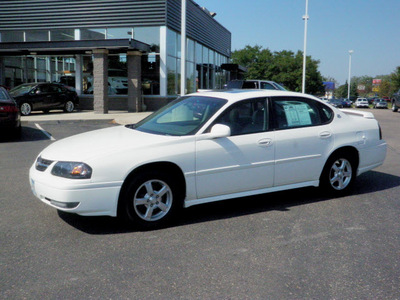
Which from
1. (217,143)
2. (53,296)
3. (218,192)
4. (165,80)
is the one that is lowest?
(53,296)

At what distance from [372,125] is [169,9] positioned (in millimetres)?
19000

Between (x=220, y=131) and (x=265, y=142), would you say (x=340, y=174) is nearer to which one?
(x=265, y=142)

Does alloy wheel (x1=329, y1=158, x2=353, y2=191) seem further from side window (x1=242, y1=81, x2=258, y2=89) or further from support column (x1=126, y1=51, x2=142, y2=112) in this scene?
support column (x1=126, y1=51, x2=142, y2=112)

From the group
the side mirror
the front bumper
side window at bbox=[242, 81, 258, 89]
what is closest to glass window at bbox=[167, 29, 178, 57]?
side window at bbox=[242, 81, 258, 89]

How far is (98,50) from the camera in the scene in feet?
71.3

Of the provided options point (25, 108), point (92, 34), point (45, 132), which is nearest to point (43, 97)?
point (25, 108)

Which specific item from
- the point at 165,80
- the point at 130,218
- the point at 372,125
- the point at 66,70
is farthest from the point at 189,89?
the point at 130,218

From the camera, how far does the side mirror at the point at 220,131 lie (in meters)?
4.91

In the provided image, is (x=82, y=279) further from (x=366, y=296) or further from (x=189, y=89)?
(x=189, y=89)

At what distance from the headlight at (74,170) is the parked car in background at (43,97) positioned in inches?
645

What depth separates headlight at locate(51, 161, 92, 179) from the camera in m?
4.41

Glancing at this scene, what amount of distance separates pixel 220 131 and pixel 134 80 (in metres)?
19.0

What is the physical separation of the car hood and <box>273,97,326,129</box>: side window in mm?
1554

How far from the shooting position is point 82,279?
3521mm
